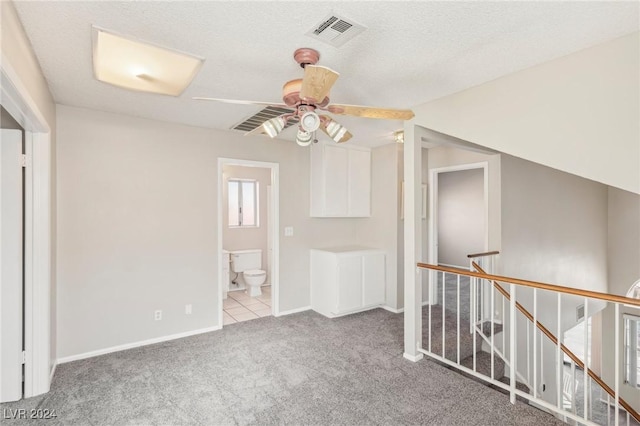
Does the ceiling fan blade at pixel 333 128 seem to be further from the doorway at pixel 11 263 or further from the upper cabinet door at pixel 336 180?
the doorway at pixel 11 263

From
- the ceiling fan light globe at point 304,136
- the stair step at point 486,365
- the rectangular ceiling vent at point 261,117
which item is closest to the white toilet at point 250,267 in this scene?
the rectangular ceiling vent at point 261,117

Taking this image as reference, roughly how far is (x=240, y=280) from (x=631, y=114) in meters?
5.75

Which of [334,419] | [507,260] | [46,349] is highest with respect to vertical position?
[507,260]

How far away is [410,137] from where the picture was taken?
314 cm

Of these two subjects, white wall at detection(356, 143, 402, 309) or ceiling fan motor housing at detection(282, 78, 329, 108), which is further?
white wall at detection(356, 143, 402, 309)

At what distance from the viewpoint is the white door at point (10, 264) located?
7.83 feet

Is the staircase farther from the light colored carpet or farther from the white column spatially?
the light colored carpet

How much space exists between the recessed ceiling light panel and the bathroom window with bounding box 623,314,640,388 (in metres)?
7.16

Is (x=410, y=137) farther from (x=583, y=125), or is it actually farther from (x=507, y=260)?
(x=507, y=260)

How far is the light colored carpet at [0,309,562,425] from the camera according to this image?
7.43ft

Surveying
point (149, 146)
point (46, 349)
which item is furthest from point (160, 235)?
point (46, 349)

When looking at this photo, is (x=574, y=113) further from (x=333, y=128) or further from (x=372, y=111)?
(x=333, y=128)

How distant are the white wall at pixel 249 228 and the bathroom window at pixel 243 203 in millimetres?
97

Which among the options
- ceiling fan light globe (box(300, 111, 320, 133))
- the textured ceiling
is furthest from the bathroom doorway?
ceiling fan light globe (box(300, 111, 320, 133))
